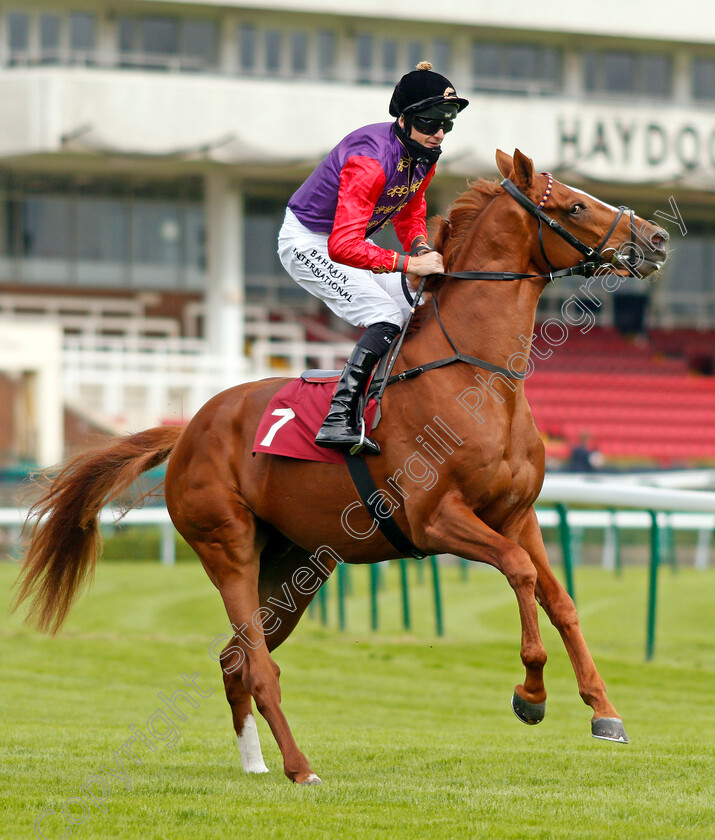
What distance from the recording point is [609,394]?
20656 millimetres

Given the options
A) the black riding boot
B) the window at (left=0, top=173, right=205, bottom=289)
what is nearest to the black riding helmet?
the black riding boot

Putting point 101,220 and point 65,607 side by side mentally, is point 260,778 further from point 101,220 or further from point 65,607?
point 101,220

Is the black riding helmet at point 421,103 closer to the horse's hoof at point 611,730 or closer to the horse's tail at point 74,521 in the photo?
the horse's tail at point 74,521

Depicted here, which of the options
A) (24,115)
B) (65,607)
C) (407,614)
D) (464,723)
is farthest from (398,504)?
(24,115)

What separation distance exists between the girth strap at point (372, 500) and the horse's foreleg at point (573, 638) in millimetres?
399

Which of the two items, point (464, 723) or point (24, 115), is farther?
point (24, 115)

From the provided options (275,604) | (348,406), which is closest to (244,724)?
(275,604)

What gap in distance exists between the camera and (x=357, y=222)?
419cm

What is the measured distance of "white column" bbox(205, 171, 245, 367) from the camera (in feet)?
66.5

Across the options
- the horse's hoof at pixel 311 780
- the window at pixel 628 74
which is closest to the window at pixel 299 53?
the window at pixel 628 74

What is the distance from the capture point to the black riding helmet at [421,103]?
4.27 meters

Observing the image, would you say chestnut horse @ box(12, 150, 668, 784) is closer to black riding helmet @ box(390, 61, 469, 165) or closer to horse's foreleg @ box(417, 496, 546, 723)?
horse's foreleg @ box(417, 496, 546, 723)

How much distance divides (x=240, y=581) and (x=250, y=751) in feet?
2.04

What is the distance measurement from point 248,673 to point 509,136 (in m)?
17.7
